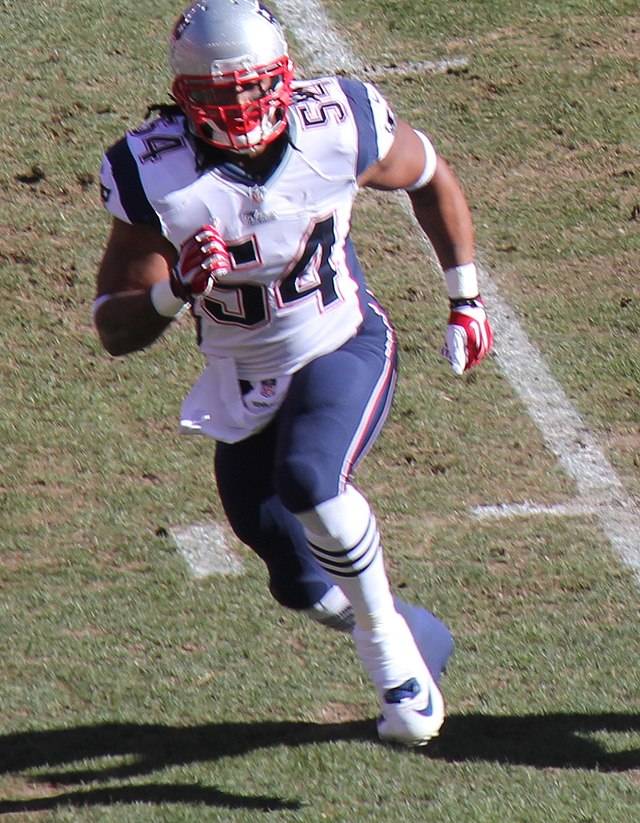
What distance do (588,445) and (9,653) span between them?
2.31 m

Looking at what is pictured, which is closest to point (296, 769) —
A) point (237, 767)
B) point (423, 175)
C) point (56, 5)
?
point (237, 767)

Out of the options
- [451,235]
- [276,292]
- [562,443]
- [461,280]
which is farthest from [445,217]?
[562,443]

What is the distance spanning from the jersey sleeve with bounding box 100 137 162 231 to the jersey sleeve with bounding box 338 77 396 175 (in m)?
0.59

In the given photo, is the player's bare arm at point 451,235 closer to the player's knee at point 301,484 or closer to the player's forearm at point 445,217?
the player's forearm at point 445,217

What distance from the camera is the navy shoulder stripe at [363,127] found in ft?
12.6

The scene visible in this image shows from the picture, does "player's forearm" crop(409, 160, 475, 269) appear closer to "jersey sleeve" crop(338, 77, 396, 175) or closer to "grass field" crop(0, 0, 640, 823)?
"jersey sleeve" crop(338, 77, 396, 175)

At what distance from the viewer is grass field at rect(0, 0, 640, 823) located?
404cm

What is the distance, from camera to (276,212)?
3682 millimetres

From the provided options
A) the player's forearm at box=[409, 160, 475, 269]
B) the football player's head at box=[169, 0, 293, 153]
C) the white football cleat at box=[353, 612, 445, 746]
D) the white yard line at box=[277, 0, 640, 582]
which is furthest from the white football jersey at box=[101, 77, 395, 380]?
the white yard line at box=[277, 0, 640, 582]

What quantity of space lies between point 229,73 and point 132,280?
1.88 ft

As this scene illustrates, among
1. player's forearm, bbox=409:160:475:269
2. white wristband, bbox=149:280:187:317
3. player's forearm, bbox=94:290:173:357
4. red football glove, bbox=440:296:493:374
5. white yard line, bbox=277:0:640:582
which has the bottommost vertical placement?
white yard line, bbox=277:0:640:582

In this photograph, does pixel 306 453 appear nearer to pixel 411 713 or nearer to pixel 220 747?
pixel 411 713

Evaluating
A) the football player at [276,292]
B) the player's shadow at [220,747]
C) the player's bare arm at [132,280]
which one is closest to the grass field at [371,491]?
the player's shadow at [220,747]

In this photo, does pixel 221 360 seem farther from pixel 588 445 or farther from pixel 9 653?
pixel 588 445
